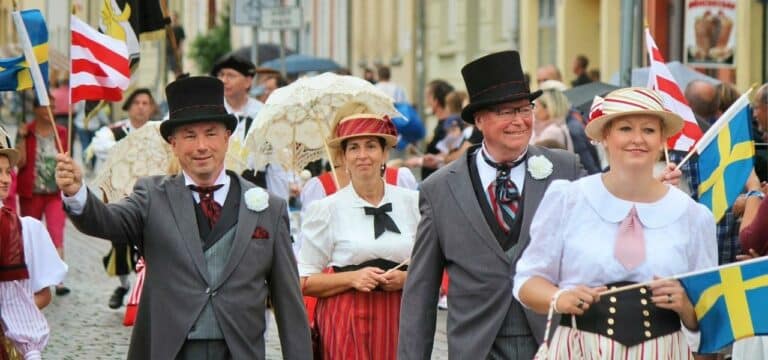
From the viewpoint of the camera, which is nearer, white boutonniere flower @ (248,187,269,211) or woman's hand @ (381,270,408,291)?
white boutonniere flower @ (248,187,269,211)

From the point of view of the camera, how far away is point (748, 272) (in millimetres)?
6648

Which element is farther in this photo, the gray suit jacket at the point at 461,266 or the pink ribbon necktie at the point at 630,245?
the gray suit jacket at the point at 461,266

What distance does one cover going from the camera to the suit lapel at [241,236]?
812 centimetres

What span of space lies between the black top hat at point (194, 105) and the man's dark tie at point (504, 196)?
114 cm

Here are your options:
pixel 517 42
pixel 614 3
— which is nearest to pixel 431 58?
pixel 517 42

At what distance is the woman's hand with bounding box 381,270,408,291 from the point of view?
31.5 feet

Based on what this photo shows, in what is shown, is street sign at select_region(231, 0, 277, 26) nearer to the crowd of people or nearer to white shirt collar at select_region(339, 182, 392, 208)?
the crowd of people

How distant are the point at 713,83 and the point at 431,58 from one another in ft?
83.5

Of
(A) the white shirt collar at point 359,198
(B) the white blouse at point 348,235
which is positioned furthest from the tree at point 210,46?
(B) the white blouse at point 348,235

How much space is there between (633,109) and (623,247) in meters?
0.46

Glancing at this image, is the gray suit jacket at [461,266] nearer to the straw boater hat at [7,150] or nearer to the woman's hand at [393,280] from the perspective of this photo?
the woman's hand at [393,280]

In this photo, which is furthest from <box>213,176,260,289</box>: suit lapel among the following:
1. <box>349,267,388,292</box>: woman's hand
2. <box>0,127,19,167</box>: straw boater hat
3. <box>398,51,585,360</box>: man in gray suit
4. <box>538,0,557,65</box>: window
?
<box>538,0,557,65</box>: window

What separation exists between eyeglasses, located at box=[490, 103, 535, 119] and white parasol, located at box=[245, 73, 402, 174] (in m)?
4.33

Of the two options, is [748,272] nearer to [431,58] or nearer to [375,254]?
[375,254]
